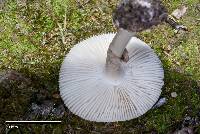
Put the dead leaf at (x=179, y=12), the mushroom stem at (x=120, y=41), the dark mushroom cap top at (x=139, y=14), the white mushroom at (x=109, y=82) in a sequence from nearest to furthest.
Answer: the dark mushroom cap top at (x=139, y=14)
the mushroom stem at (x=120, y=41)
the white mushroom at (x=109, y=82)
the dead leaf at (x=179, y=12)

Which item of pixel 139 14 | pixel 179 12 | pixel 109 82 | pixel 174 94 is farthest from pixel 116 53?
pixel 179 12

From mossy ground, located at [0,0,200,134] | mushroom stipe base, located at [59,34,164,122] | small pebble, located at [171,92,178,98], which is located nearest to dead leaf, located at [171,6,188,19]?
mossy ground, located at [0,0,200,134]

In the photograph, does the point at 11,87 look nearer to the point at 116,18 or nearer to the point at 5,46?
the point at 5,46

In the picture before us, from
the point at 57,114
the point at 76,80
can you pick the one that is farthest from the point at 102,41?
the point at 57,114

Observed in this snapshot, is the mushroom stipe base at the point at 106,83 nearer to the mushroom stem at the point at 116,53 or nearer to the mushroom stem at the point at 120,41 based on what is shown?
the mushroom stem at the point at 116,53

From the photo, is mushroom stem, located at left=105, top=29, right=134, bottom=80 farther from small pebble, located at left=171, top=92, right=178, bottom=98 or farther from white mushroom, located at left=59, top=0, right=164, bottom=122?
small pebble, located at left=171, top=92, right=178, bottom=98

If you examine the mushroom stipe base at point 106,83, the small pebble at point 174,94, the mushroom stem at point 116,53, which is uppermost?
the mushroom stem at point 116,53

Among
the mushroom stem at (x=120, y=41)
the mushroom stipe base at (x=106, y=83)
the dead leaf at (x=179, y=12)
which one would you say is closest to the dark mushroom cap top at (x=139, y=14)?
the mushroom stem at (x=120, y=41)
